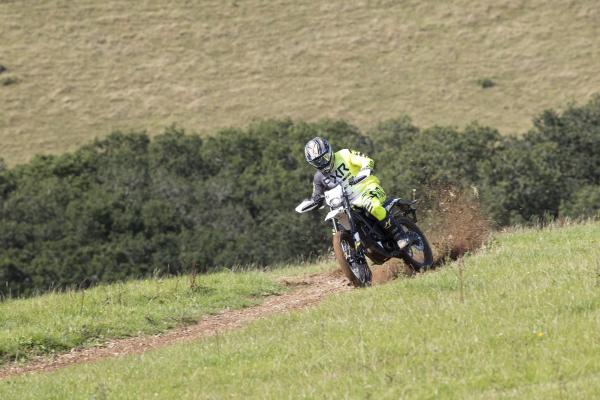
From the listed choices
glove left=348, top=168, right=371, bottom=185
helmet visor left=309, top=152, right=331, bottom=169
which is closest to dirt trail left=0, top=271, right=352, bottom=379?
glove left=348, top=168, right=371, bottom=185

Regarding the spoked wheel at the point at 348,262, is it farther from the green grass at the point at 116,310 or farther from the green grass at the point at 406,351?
the green grass at the point at 116,310

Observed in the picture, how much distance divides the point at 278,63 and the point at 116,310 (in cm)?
8328

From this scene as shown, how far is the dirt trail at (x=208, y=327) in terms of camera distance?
12.8 metres

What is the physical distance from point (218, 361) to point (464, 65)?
284 ft

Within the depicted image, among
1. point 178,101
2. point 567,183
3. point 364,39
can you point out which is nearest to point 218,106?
point 178,101

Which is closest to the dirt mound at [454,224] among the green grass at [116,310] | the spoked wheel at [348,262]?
the spoked wheel at [348,262]

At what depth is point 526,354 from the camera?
29.6 feet

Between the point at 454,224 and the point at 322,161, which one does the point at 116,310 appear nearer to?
the point at 322,161

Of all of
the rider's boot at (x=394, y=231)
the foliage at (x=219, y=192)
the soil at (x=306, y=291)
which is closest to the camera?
the soil at (x=306, y=291)

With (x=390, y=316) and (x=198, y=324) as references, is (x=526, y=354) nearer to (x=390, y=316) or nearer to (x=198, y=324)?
(x=390, y=316)

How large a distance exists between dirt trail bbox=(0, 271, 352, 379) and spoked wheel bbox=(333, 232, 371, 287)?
0.62 metres

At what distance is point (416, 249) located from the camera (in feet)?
50.8

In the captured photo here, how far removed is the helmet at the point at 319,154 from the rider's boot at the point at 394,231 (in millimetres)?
1195

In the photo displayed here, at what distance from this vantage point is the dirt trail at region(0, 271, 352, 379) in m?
12.8
